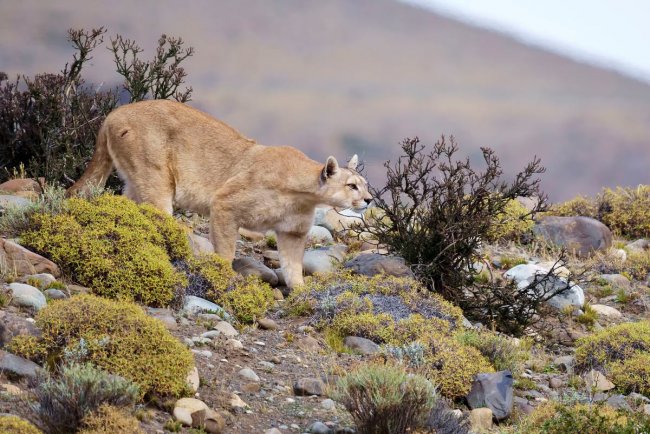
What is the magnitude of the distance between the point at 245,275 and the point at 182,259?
1.43 meters

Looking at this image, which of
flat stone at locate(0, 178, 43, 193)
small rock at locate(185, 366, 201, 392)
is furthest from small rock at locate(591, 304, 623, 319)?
flat stone at locate(0, 178, 43, 193)

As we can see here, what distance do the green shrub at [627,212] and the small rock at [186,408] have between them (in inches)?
629

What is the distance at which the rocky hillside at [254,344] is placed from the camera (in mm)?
6887

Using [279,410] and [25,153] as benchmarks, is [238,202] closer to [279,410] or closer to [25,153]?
[279,410]

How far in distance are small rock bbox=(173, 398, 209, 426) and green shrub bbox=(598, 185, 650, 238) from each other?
16.0m

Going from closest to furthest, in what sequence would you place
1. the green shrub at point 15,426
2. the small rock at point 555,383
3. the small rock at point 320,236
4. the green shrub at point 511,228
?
the green shrub at point 15,426
the small rock at point 555,383
the small rock at point 320,236
the green shrub at point 511,228

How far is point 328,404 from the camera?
7.83 meters

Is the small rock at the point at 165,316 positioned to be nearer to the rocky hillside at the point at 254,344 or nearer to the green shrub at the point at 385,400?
the rocky hillside at the point at 254,344

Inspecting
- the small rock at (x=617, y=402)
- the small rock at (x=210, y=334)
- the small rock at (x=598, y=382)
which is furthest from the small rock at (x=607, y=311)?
the small rock at (x=210, y=334)

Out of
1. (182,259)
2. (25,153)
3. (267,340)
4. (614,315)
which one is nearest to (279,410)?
(267,340)

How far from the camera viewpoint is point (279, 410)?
25.1ft

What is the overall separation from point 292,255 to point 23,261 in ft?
13.1

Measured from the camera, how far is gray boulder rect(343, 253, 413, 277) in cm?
1250

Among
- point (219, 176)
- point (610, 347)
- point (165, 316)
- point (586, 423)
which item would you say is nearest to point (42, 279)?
point (165, 316)
